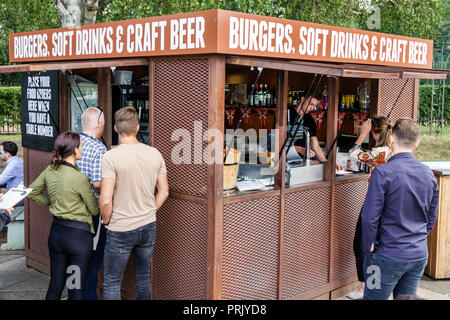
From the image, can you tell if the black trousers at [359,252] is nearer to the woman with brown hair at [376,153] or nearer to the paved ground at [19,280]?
the woman with brown hair at [376,153]

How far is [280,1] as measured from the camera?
49.3 feet

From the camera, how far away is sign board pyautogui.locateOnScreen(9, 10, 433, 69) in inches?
159

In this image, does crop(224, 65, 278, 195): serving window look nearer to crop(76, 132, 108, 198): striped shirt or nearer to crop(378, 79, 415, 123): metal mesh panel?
crop(76, 132, 108, 198): striped shirt

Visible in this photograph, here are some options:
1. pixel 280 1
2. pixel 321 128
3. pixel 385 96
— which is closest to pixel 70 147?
pixel 385 96

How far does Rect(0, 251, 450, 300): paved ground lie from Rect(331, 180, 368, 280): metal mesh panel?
34 cm

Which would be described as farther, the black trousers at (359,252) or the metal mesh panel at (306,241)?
the black trousers at (359,252)

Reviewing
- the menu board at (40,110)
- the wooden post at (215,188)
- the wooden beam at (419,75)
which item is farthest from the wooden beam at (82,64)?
the wooden beam at (419,75)

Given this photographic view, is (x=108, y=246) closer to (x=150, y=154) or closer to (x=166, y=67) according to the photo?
(x=150, y=154)

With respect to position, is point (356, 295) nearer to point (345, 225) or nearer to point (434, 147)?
point (345, 225)

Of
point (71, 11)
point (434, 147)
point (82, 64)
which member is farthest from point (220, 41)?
point (434, 147)

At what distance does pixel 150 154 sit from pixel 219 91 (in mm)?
728

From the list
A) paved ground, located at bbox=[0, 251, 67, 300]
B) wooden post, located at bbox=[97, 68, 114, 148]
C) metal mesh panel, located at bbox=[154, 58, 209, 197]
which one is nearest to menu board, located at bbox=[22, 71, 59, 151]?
wooden post, located at bbox=[97, 68, 114, 148]

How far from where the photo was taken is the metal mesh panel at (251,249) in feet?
14.3

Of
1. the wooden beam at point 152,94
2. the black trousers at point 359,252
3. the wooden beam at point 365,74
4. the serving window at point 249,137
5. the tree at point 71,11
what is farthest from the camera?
the tree at point 71,11
